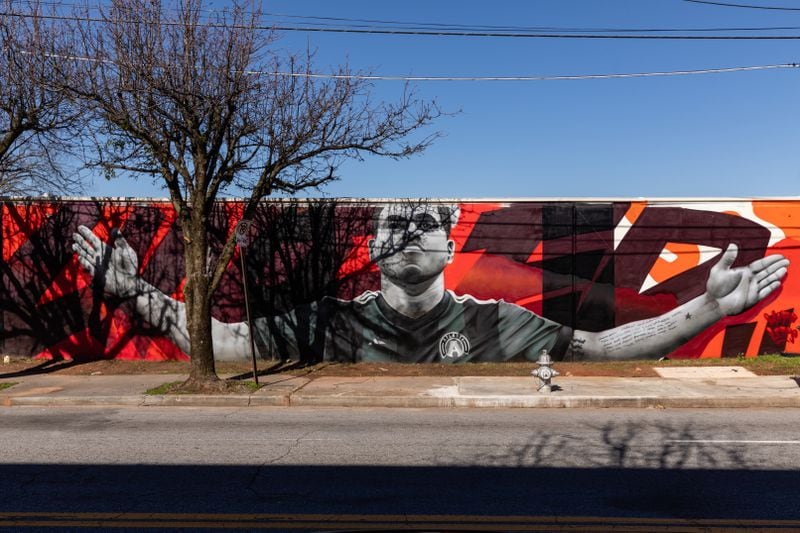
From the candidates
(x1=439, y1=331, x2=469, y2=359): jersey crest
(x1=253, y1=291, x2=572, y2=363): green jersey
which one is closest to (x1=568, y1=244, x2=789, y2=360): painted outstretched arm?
(x1=253, y1=291, x2=572, y2=363): green jersey

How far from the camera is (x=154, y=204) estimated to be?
50.2 ft

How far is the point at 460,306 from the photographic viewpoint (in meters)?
14.9

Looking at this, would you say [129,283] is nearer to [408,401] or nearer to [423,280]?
[423,280]

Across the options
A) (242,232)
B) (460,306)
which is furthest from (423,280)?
(242,232)

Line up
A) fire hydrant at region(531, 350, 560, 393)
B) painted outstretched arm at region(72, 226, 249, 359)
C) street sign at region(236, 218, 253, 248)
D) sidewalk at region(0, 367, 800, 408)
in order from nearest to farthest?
1. sidewalk at region(0, 367, 800, 408)
2. fire hydrant at region(531, 350, 560, 393)
3. street sign at region(236, 218, 253, 248)
4. painted outstretched arm at region(72, 226, 249, 359)

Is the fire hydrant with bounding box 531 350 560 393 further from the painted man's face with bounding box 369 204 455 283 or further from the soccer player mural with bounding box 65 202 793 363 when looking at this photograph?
the painted man's face with bounding box 369 204 455 283

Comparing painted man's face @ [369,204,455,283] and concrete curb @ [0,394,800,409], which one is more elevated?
painted man's face @ [369,204,455,283]

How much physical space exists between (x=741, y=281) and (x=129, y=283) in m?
13.7

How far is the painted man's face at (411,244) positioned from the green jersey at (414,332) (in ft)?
2.32

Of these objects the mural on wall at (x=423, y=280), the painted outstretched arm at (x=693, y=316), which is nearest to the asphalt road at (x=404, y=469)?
the painted outstretched arm at (x=693, y=316)

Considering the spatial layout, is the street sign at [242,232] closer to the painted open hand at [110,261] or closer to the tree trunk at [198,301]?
the tree trunk at [198,301]

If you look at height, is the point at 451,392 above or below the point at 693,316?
below

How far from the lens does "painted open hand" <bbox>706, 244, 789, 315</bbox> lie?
14547 millimetres

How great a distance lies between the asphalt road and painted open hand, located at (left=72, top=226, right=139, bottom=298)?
535cm
